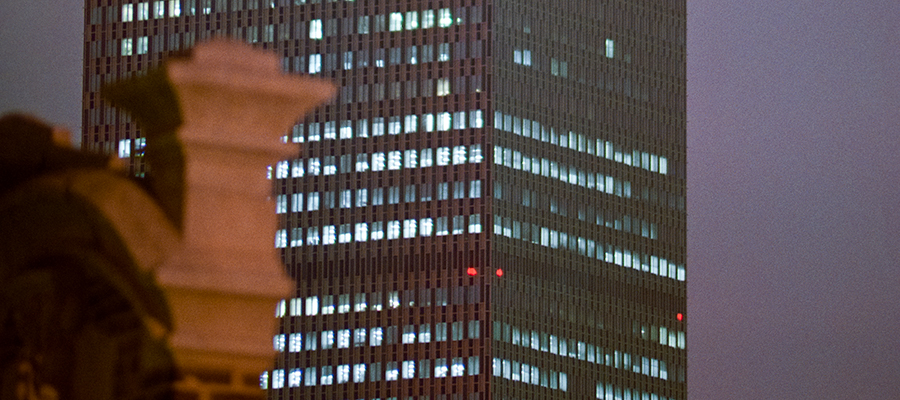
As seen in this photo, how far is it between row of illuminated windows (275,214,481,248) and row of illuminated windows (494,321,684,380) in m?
7.45

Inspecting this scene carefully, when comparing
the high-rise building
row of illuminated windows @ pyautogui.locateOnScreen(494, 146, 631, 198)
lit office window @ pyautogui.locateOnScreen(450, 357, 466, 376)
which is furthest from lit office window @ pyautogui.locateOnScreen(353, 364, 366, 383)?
row of illuminated windows @ pyautogui.locateOnScreen(494, 146, 631, 198)

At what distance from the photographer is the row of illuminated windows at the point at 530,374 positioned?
520 feet

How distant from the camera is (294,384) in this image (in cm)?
16500

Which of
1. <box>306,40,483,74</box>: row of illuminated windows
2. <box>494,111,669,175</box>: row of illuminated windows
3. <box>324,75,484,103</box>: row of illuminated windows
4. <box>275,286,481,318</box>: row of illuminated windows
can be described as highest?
<box>306,40,483,74</box>: row of illuminated windows

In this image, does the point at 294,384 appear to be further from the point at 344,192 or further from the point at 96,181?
the point at 96,181

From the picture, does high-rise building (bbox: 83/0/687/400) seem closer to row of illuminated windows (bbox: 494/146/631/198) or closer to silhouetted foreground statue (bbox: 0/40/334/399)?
row of illuminated windows (bbox: 494/146/631/198)

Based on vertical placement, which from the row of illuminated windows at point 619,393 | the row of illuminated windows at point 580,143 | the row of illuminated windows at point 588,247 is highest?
the row of illuminated windows at point 580,143

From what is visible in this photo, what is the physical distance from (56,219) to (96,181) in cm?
71

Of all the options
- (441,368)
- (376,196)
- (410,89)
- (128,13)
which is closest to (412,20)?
(410,89)

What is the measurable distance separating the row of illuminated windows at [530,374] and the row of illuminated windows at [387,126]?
15.0 m

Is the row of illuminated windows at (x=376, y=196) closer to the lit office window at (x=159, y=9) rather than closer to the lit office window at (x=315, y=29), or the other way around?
the lit office window at (x=315, y=29)

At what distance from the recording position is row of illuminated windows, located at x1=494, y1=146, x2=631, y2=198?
16225 cm

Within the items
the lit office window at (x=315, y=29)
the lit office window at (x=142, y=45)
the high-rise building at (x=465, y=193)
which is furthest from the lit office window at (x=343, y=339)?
the lit office window at (x=142, y=45)

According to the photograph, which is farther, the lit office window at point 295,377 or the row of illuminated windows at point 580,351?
the lit office window at point 295,377
